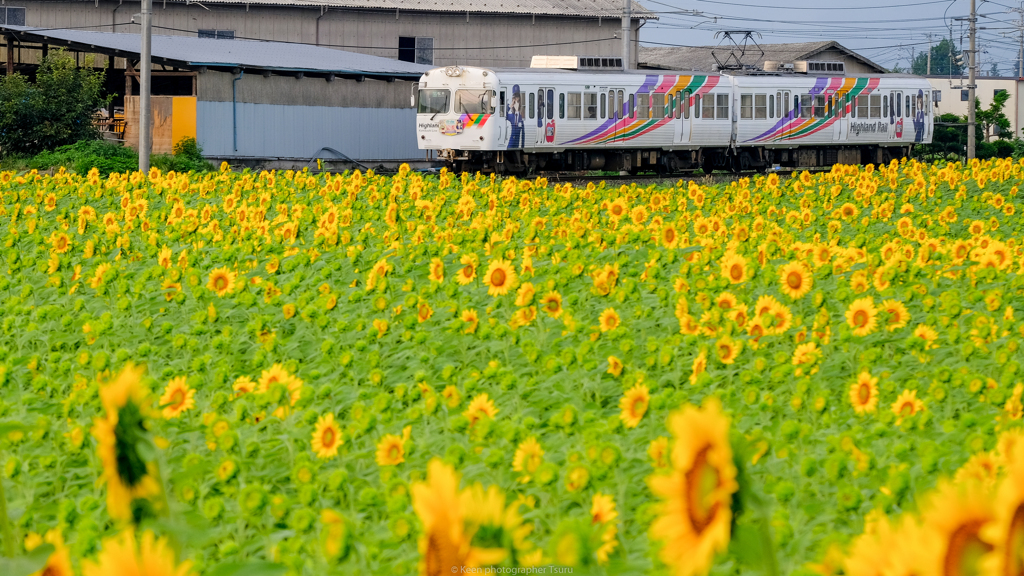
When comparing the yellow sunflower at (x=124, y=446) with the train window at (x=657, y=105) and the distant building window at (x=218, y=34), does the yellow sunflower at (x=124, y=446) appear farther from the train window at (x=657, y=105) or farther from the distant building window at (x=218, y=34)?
the distant building window at (x=218, y=34)

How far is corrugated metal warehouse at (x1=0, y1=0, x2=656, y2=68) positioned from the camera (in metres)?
41.2

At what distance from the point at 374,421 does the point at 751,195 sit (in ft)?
34.6

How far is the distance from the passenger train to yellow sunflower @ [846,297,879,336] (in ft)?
68.5

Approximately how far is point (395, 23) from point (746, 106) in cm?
1708

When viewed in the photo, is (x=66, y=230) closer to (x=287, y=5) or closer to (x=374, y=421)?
(x=374, y=421)

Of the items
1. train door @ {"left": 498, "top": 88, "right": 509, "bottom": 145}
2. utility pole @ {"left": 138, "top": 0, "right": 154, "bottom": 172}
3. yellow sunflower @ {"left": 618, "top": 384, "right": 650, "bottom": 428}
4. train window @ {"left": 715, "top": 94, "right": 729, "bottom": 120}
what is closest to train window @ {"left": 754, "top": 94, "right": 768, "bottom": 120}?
train window @ {"left": 715, "top": 94, "right": 729, "bottom": 120}

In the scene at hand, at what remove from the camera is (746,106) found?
31.5 m

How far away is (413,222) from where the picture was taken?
10.9 metres

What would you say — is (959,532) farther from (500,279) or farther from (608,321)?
(500,279)

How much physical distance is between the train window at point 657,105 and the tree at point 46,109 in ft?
46.0

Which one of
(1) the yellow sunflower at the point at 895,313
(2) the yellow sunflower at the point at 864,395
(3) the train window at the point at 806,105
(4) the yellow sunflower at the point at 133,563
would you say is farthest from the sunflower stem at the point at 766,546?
(3) the train window at the point at 806,105

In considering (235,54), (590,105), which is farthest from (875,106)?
(235,54)

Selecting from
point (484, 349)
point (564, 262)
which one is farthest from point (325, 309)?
point (564, 262)

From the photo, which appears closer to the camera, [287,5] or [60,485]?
[60,485]
